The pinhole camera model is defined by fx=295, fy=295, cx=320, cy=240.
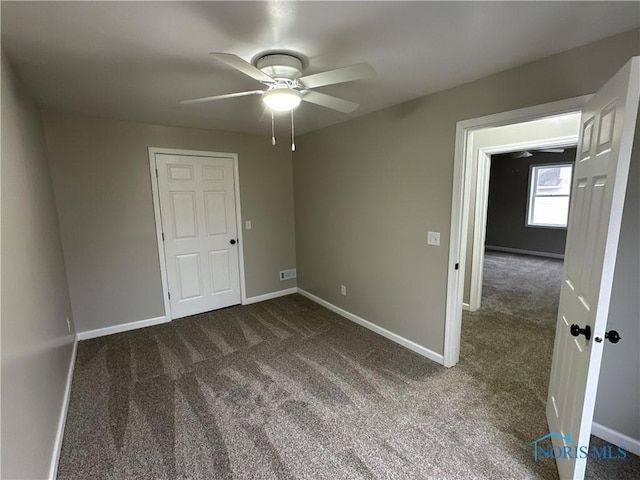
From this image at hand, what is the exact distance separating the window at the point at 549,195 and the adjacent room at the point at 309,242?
3.83m

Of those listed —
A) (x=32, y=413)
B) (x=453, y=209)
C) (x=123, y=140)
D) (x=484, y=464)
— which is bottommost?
(x=484, y=464)

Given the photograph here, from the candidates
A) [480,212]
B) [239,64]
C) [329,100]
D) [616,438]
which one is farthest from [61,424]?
[480,212]

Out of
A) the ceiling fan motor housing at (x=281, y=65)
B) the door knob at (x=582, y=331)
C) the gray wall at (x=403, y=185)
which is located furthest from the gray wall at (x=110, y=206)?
the door knob at (x=582, y=331)

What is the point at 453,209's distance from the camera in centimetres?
233

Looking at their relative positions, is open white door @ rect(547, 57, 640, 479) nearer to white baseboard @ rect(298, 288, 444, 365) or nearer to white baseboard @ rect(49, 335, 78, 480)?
white baseboard @ rect(298, 288, 444, 365)

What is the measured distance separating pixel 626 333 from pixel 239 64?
97.9 inches

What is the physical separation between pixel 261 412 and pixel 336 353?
93 cm

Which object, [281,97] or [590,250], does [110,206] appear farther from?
[590,250]

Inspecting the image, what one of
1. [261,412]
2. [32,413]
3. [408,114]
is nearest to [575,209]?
[408,114]

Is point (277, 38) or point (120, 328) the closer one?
point (277, 38)

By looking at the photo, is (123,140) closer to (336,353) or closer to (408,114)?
(408,114)

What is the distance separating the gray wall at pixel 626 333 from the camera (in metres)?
1.57

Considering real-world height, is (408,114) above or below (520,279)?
above

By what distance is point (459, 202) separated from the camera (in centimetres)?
230
